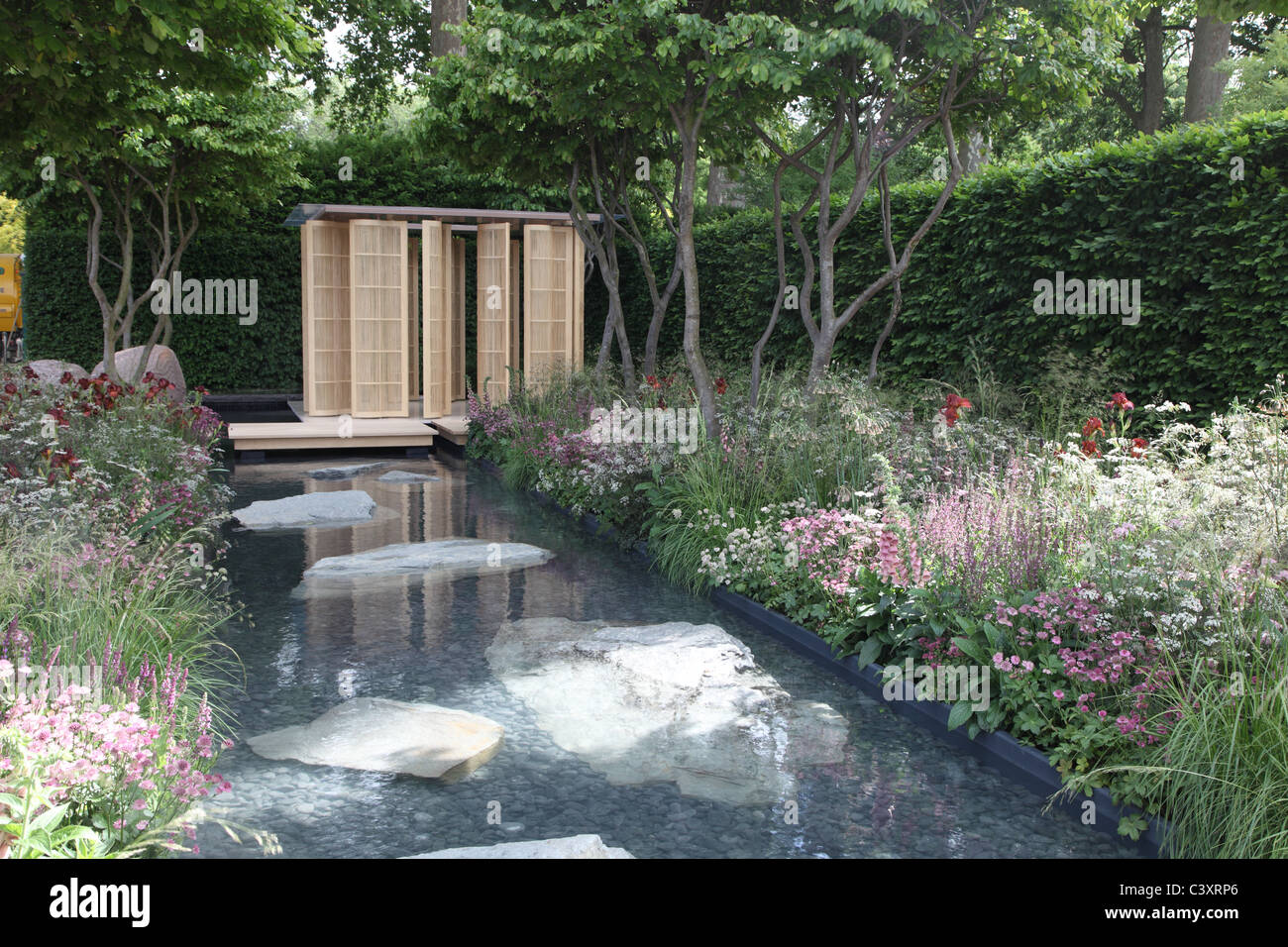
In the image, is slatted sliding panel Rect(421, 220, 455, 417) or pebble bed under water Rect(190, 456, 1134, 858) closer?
pebble bed under water Rect(190, 456, 1134, 858)

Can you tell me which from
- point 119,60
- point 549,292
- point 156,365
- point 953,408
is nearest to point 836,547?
point 953,408

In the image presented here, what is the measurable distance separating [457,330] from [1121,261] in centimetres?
1230

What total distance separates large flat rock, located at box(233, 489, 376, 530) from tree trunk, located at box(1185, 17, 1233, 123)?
12.3 metres

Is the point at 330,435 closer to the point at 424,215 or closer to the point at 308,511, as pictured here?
the point at 424,215

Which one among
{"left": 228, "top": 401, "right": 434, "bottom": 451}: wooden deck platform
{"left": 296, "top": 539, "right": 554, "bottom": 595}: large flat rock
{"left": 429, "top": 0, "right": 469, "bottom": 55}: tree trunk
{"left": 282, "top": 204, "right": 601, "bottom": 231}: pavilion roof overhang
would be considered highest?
{"left": 429, "top": 0, "right": 469, "bottom": 55}: tree trunk

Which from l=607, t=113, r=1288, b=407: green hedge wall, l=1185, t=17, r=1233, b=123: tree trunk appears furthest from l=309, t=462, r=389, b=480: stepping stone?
l=1185, t=17, r=1233, b=123: tree trunk

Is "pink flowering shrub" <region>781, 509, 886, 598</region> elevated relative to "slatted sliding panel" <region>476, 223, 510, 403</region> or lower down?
lower down

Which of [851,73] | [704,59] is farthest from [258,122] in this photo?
[851,73]

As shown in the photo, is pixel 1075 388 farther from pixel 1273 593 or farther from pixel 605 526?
pixel 1273 593

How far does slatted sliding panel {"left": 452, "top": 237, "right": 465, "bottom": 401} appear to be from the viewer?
56.5 feet

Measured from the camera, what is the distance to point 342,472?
11.7 meters

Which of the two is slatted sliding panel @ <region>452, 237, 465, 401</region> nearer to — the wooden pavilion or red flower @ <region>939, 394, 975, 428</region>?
the wooden pavilion

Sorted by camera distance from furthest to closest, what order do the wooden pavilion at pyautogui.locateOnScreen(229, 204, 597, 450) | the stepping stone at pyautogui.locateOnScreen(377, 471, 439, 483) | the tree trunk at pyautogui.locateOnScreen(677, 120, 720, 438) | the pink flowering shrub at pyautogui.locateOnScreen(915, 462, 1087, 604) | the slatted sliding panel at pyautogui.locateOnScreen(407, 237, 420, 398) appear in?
the slatted sliding panel at pyautogui.locateOnScreen(407, 237, 420, 398) → the wooden pavilion at pyautogui.locateOnScreen(229, 204, 597, 450) → the stepping stone at pyautogui.locateOnScreen(377, 471, 439, 483) → the tree trunk at pyautogui.locateOnScreen(677, 120, 720, 438) → the pink flowering shrub at pyautogui.locateOnScreen(915, 462, 1087, 604)

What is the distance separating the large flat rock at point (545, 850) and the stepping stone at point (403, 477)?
8.18 metres
